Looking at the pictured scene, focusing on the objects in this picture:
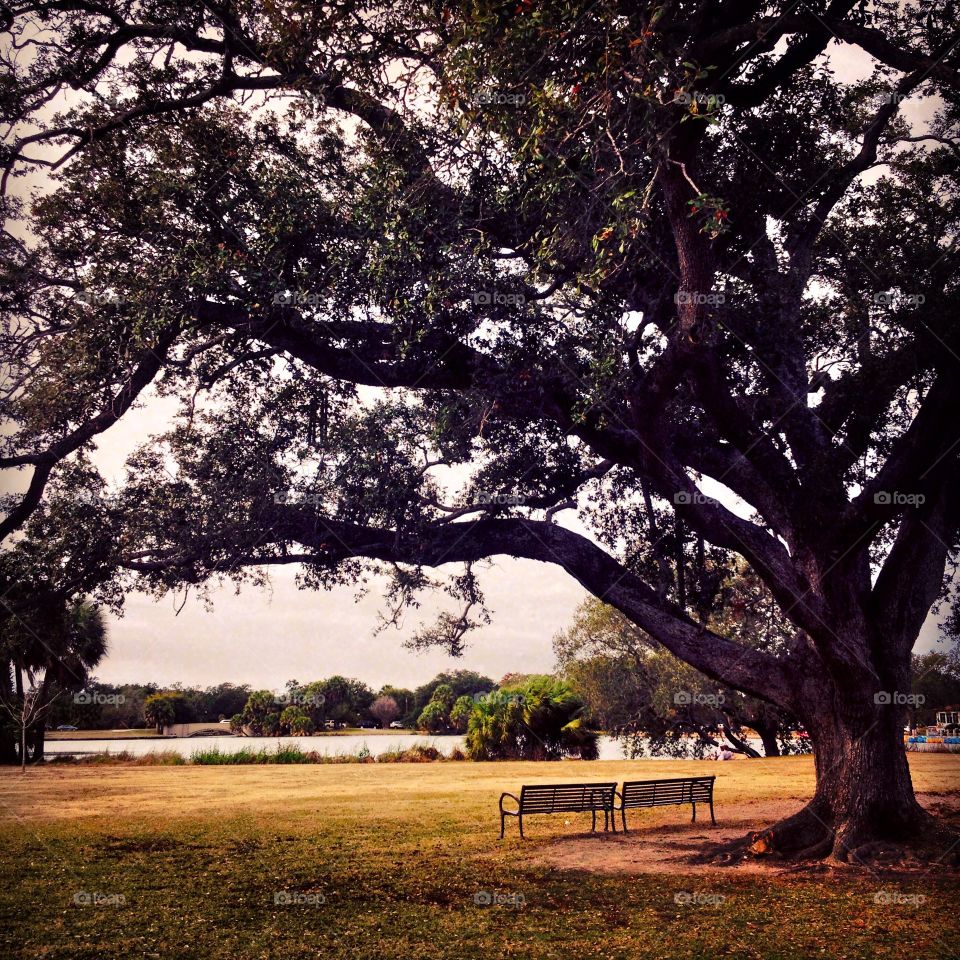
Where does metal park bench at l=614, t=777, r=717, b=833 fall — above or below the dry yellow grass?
above

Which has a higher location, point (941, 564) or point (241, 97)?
point (241, 97)

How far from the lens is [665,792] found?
1476 centimetres

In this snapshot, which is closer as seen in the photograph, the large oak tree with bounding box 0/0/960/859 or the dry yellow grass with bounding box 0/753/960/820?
the large oak tree with bounding box 0/0/960/859

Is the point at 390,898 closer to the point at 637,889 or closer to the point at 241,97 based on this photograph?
the point at 637,889

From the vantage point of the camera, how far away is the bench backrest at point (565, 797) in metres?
13.0

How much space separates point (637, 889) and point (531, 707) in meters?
22.7

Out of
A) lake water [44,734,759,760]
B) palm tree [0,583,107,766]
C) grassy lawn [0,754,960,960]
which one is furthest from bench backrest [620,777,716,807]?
lake water [44,734,759,760]

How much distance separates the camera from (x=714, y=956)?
22.1 ft

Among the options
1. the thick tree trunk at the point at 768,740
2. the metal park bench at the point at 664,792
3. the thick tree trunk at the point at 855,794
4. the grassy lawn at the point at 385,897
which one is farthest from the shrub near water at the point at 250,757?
the thick tree trunk at the point at 855,794

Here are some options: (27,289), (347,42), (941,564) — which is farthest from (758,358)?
(27,289)

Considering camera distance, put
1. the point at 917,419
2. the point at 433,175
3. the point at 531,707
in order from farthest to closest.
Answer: the point at 531,707
the point at 917,419
the point at 433,175

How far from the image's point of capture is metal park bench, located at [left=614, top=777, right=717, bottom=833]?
14.1 m

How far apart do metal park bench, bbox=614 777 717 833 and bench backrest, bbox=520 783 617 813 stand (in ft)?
1.05

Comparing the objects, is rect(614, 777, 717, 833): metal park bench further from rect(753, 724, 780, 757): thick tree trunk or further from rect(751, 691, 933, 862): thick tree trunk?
rect(753, 724, 780, 757): thick tree trunk
